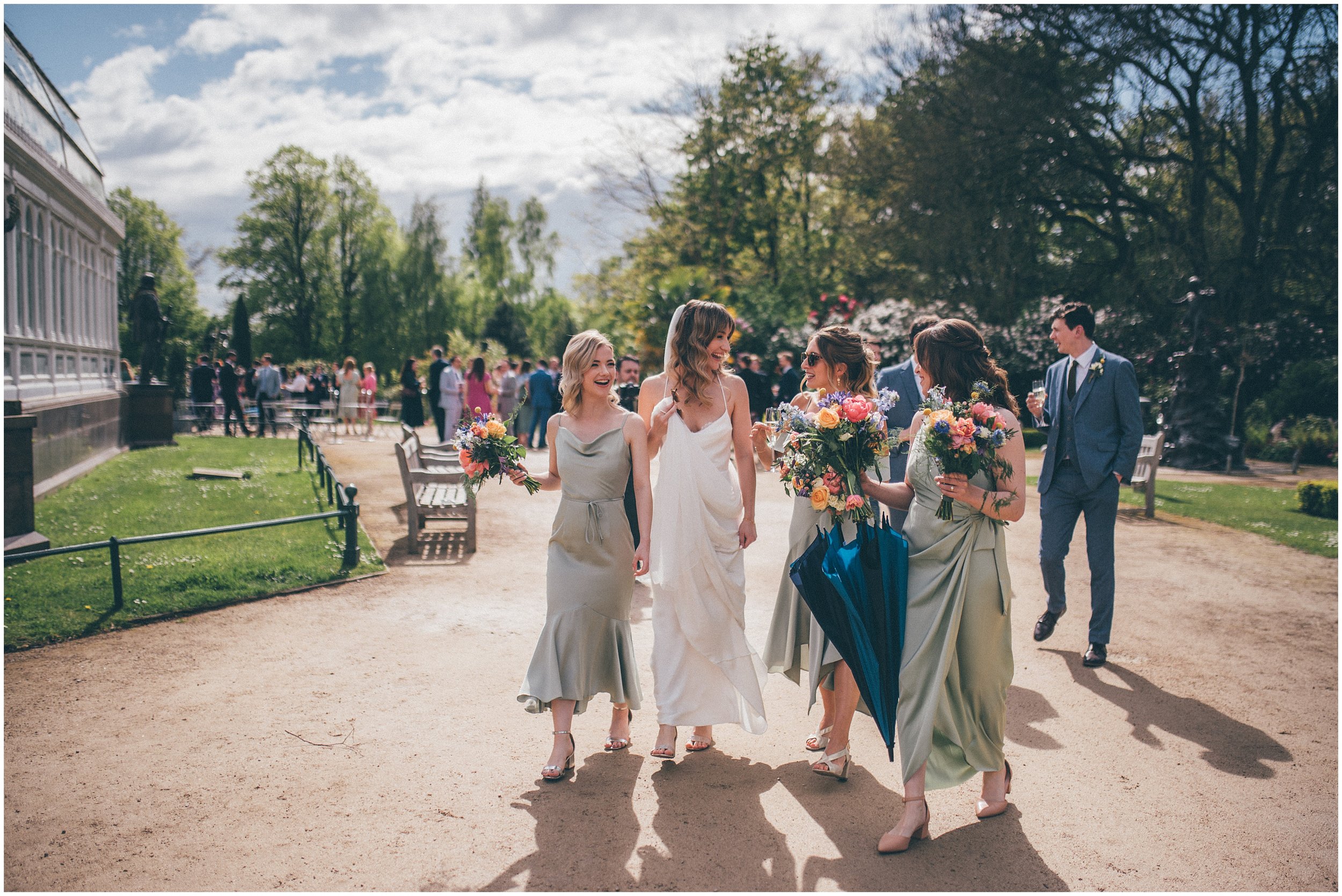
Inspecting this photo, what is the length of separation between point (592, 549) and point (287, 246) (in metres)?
51.5

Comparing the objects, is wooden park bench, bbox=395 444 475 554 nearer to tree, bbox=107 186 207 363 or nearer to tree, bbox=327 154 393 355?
tree, bbox=327 154 393 355

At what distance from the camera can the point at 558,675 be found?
4109 mm

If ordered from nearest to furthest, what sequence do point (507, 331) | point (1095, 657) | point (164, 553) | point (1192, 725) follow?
point (1192, 725), point (1095, 657), point (164, 553), point (507, 331)

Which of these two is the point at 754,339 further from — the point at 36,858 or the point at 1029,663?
the point at 36,858

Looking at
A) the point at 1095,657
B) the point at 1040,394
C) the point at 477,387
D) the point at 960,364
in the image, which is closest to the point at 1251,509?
the point at 1095,657

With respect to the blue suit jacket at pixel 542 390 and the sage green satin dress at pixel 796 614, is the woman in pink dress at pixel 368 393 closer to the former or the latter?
the blue suit jacket at pixel 542 390

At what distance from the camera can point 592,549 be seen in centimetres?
421

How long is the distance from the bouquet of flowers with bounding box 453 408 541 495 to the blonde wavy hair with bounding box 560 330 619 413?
35cm

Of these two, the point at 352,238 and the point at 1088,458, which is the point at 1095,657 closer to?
the point at 1088,458

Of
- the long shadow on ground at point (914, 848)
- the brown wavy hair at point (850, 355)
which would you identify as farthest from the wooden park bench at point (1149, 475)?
the long shadow on ground at point (914, 848)

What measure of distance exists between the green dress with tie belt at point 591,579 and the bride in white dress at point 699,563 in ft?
0.58

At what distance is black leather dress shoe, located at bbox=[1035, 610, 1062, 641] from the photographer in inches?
Answer: 237

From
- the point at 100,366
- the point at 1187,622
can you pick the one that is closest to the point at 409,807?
the point at 1187,622

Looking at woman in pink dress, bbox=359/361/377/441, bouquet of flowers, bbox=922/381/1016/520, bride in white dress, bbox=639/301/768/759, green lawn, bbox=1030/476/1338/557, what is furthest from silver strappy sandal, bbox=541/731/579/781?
woman in pink dress, bbox=359/361/377/441
